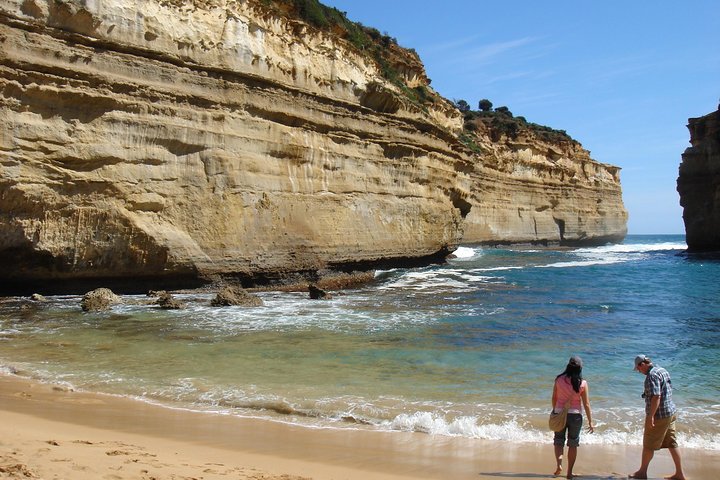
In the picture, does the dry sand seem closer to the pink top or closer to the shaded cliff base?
the pink top

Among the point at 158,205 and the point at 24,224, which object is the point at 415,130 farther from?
the point at 24,224

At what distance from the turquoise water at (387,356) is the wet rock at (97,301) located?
320 mm

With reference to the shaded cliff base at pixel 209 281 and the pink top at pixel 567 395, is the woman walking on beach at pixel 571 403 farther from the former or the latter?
the shaded cliff base at pixel 209 281

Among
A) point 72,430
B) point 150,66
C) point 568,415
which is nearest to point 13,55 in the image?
point 150,66

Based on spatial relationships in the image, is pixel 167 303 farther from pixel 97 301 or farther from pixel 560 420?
pixel 560 420

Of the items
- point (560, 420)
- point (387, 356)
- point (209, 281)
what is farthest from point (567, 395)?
point (209, 281)

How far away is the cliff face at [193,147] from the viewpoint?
1341cm

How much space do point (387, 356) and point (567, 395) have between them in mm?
4179

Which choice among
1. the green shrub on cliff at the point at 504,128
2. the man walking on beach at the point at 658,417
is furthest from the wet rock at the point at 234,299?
the green shrub on cliff at the point at 504,128

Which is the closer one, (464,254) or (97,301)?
(97,301)

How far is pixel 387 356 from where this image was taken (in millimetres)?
9344

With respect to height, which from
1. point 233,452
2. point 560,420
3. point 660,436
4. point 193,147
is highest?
point 193,147

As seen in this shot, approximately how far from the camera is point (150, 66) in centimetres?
1502

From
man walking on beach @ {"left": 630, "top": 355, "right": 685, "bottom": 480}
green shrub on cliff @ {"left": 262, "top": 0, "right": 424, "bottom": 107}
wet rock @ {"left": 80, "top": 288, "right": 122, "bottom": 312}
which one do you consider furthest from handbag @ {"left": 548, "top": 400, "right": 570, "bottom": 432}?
green shrub on cliff @ {"left": 262, "top": 0, "right": 424, "bottom": 107}
